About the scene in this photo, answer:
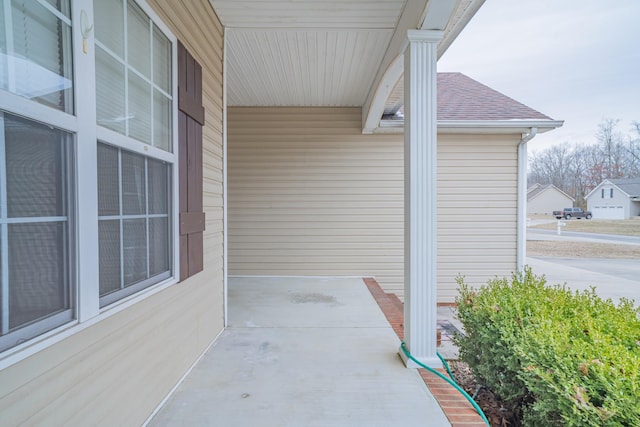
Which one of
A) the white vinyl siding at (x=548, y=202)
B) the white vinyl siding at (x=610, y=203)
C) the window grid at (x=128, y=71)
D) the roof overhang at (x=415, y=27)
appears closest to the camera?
the window grid at (x=128, y=71)

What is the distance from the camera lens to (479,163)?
6.00 metres

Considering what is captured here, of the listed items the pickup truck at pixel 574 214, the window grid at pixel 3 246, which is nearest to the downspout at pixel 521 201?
the window grid at pixel 3 246

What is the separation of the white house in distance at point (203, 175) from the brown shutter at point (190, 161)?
0.07 ft

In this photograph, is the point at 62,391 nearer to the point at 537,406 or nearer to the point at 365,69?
the point at 537,406

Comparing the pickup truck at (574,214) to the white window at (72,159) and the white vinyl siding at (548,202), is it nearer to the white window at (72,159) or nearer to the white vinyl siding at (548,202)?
the white vinyl siding at (548,202)

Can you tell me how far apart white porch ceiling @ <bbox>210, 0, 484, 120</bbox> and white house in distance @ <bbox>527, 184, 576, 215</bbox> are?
120 feet

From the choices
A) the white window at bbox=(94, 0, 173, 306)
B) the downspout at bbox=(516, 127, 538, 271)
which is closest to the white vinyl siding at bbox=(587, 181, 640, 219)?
the downspout at bbox=(516, 127, 538, 271)

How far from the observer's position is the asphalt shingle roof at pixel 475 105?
222 inches

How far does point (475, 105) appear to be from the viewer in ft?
20.1

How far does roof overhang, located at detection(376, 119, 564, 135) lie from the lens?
5.43 metres

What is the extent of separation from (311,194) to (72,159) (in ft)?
15.6

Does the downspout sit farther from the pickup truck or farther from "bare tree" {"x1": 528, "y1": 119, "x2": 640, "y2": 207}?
the pickup truck

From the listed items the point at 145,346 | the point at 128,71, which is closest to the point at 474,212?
the point at 145,346

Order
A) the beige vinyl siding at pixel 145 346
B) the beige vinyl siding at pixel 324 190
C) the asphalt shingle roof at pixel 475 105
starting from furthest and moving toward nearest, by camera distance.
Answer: the beige vinyl siding at pixel 324 190, the asphalt shingle roof at pixel 475 105, the beige vinyl siding at pixel 145 346
